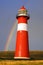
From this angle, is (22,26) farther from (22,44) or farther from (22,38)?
(22,44)

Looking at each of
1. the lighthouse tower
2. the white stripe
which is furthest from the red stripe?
the white stripe

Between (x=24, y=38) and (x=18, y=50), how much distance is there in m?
0.86

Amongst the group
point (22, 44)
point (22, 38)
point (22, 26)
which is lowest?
point (22, 44)

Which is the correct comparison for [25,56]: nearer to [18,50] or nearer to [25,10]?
[18,50]

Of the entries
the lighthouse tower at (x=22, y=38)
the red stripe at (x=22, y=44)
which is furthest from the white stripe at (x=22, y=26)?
the red stripe at (x=22, y=44)

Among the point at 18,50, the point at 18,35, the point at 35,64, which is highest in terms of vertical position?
the point at 18,35

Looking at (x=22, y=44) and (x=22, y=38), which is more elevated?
(x=22, y=38)

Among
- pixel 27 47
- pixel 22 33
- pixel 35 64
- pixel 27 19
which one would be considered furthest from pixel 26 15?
pixel 35 64

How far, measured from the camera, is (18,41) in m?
13.2

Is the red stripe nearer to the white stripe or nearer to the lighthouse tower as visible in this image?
the lighthouse tower

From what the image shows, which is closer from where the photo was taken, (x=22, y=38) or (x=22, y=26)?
(x=22, y=38)

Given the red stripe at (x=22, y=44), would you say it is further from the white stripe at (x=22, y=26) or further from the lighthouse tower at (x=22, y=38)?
the white stripe at (x=22, y=26)

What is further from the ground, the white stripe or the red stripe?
the white stripe

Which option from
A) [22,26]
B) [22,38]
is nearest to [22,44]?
[22,38]
